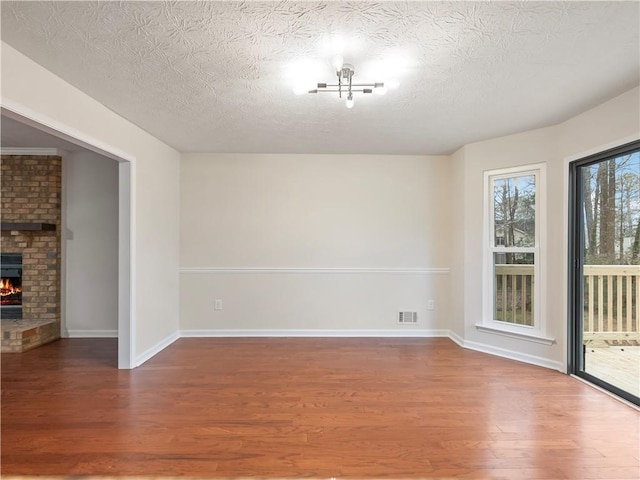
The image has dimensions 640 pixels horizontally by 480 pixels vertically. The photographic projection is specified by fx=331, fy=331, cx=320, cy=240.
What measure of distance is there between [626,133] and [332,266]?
10.3 feet

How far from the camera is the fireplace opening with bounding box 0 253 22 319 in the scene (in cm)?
422

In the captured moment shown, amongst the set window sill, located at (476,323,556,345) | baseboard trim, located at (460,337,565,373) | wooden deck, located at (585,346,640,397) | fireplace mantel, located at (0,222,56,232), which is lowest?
baseboard trim, located at (460,337,565,373)

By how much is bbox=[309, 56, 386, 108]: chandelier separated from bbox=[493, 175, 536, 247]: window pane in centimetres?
219

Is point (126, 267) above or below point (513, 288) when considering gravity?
above

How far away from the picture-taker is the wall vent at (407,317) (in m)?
4.45

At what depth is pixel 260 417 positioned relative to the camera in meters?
2.38

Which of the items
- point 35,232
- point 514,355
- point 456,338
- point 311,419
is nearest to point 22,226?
point 35,232

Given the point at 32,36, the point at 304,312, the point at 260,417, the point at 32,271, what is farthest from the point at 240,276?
the point at 32,36

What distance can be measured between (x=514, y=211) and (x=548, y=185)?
A: 1.42 feet

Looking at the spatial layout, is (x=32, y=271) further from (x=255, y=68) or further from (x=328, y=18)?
(x=328, y=18)

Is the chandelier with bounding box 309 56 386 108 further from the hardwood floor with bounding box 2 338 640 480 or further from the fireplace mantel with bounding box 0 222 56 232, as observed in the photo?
the fireplace mantel with bounding box 0 222 56 232

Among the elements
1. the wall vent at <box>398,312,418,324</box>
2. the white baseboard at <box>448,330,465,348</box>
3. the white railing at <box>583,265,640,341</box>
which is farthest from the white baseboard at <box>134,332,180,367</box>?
the white railing at <box>583,265,640,341</box>

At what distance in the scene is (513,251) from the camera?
145 inches

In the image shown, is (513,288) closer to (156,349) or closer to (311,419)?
(311,419)
